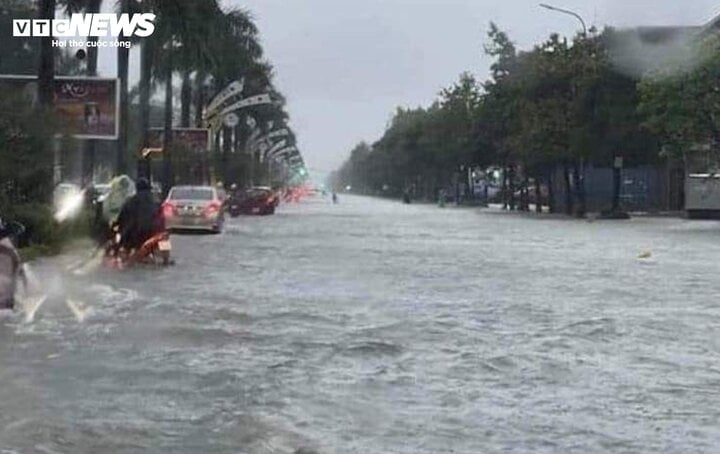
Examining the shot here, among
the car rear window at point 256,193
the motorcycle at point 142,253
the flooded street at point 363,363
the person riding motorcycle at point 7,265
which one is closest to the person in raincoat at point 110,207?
the motorcycle at point 142,253

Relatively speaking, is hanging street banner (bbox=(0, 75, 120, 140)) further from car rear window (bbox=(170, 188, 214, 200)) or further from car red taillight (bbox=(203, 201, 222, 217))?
car rear window (bbox=(170, 188, 214, 200))

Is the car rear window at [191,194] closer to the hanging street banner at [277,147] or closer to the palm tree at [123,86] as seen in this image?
the palm tree at [123,86]

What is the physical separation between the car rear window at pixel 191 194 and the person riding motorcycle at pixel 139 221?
18.4m

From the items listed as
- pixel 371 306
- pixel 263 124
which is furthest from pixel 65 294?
pixel 263 124

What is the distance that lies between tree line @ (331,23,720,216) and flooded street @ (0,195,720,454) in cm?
3385

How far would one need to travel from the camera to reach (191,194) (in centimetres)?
4638

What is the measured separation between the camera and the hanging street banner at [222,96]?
8562cm

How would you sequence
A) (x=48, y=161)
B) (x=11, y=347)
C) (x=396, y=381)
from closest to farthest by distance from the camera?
(x=396, y=381), (x=11, y=347), (x=48, y=161)

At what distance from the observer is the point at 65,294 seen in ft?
67.6

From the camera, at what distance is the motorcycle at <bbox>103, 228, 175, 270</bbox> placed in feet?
89.7

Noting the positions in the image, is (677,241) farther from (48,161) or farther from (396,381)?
(396,381)

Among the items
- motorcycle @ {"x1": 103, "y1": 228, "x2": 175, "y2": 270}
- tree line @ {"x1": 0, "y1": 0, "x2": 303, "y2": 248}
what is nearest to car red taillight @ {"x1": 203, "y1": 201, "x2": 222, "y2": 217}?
tree line @ {"x1": 0, "y1": 0, "x2": 303, "y2": 248}

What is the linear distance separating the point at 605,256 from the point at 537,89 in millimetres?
49429

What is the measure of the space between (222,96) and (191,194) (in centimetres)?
4043
